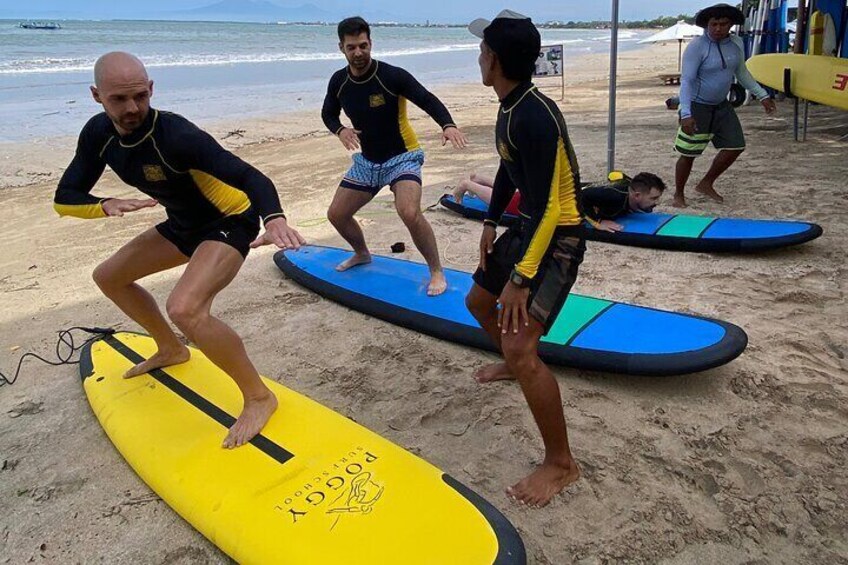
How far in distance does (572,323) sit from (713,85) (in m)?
3.71

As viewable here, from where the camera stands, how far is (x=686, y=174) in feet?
21.3

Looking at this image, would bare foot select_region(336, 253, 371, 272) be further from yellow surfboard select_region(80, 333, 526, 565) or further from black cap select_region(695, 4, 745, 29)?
black cap select_region(695, 4, 745, 29)

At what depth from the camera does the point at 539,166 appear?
2344 mm

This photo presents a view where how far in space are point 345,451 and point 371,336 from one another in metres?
1.57

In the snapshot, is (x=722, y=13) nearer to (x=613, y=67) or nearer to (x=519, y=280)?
(x=613, y=67)

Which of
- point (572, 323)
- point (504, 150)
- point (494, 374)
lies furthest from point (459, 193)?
point (504, 150)

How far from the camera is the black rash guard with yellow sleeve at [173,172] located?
2.85 meters

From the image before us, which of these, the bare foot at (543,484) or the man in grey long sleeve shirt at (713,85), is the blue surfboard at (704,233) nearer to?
the man in grey long sleeve shirt at (713,85)

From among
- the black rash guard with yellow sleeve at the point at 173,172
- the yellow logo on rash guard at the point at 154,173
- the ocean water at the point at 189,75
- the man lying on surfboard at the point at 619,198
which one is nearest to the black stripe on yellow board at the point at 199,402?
the black rash guard with yellow sleeve at the point at 173,172

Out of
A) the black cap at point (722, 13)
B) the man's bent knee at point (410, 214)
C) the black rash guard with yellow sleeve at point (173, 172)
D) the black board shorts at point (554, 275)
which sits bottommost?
the man's bent knee at point (410, 214)

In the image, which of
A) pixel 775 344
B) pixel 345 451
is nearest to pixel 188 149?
pixel 345 451

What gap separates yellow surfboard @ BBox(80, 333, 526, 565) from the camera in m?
2.26

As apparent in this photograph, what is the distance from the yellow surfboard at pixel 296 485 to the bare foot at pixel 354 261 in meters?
1.85

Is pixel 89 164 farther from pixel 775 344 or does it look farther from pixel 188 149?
pixel 775 344
